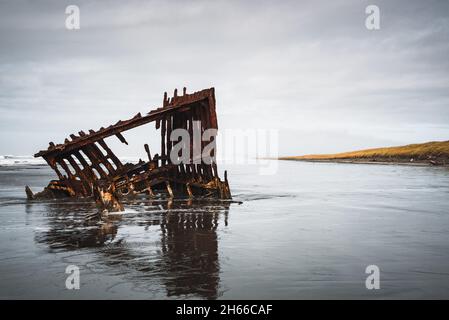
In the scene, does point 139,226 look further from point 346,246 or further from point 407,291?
point 407,291

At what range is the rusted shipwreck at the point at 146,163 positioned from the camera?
1221 cm

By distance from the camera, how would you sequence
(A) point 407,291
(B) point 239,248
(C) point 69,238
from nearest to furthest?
(A) point 407,291
(B) point 239,248
(C) point 69,238

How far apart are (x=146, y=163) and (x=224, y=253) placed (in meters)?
8.38

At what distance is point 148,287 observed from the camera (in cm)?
408

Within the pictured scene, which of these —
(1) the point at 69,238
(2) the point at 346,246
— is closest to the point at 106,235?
(1) the point at 69,238

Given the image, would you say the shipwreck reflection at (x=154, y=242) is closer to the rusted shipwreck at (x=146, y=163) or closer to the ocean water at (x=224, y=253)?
the ocean water at (x=224, y=253)

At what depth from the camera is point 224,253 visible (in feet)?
18.4

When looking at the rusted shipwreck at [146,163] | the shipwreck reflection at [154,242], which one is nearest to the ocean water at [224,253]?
the shipwreck reflection at [154,242]

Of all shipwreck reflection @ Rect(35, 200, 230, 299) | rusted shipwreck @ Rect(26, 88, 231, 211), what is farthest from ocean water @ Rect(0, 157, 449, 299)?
rusted shipwreck @ Rect(26, 88, 231, 211)

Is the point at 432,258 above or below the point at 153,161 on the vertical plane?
below

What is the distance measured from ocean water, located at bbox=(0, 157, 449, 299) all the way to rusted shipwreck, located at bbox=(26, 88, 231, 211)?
2725 millimetres

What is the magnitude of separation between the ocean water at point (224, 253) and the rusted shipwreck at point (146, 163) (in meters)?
2.73

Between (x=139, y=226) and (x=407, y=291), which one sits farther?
(x=139, y=226)
